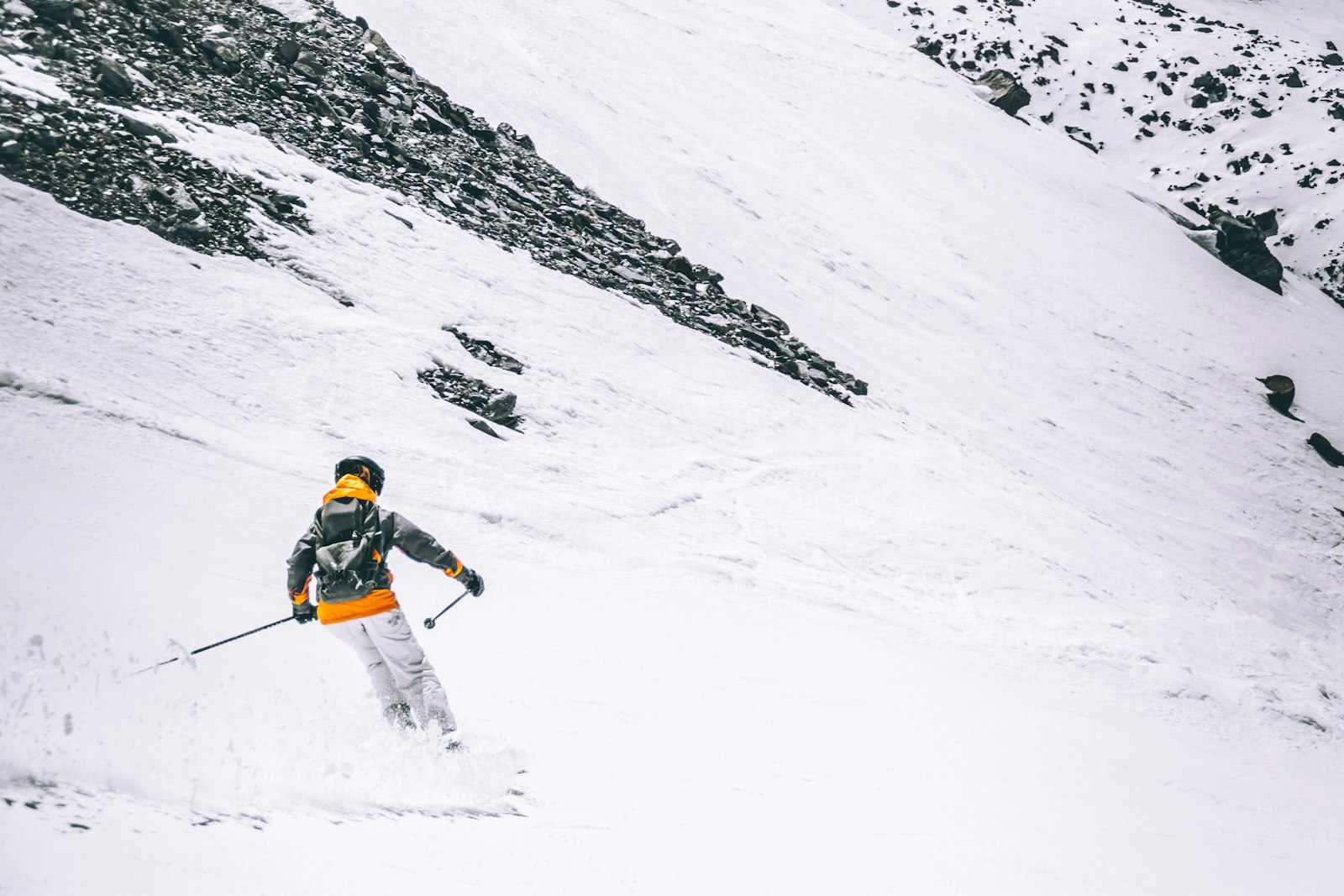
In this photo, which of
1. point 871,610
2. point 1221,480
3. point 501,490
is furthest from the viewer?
point 1221,480

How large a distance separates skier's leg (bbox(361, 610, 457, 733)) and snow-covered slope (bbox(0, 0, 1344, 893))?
0.40m

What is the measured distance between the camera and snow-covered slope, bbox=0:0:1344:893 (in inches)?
161

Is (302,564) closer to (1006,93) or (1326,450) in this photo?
(1326,450)

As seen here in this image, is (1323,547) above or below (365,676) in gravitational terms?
above

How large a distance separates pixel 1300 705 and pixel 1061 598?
12.3 ft

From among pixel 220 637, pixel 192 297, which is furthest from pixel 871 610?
pixel 192 297

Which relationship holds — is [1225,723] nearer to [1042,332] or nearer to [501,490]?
[501,490]

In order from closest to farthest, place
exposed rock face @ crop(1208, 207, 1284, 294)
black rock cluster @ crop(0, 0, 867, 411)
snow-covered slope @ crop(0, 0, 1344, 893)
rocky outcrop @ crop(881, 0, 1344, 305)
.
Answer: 1. snow-covered slope @ crop(0, 0, 1344, 893)
2. black rock cluster @ crop(0, 0, 867, 411)
3. exposed rock face @ crop(1208, 207, 1284, 294)
4. rocky outcrop @ crop(881, 0, 1344, 305)

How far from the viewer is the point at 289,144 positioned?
593 inches

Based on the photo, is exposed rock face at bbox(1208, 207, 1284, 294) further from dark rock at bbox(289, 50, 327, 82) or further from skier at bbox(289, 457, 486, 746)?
skier at bbox(289, 457, 486, 746)

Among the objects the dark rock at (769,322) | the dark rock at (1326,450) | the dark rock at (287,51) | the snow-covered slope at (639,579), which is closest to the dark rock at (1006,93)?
the snow-covered slope at (639,579)

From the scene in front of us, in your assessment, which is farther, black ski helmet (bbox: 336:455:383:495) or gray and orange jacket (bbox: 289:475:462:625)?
black ski helmet (bbox: 336:455:383:495)

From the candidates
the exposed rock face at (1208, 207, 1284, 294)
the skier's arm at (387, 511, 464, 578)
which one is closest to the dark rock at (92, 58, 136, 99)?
the skier's arm at (387, 511, 464, 578)

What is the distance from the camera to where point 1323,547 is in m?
20.0
